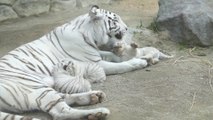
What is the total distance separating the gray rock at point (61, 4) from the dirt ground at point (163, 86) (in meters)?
1.36

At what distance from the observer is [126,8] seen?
23.4 ft

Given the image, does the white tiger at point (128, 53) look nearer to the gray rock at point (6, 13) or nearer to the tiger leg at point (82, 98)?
the tiger leg at point (82, 98)

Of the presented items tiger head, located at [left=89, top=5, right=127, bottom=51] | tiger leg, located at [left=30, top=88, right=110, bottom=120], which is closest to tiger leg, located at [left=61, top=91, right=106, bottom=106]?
tiger leg, located at [left=30, top=88, right=110, bottom=120]

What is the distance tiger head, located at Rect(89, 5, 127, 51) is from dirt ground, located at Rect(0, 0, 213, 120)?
300 millimetres

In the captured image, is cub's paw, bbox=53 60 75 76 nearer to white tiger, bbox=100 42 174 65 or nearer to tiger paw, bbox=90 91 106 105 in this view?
tiger paw, bbox=90 91 106 105

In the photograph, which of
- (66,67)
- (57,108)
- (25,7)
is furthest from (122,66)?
(25,7)

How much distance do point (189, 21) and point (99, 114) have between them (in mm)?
2316

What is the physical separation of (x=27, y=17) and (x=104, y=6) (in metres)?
1.17

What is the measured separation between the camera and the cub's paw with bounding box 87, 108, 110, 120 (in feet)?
10.6

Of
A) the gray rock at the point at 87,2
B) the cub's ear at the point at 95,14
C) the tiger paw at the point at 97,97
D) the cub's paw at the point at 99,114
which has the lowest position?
the cub's paw at the point at 99,114

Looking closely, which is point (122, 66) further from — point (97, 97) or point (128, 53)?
point (97, 97)

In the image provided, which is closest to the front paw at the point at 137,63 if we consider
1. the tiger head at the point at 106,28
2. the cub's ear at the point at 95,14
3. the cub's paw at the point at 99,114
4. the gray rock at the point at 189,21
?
the tiger head at the point at 106,28

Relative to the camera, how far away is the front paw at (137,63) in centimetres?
435

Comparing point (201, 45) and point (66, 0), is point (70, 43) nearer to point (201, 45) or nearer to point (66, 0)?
point (201, 45)
